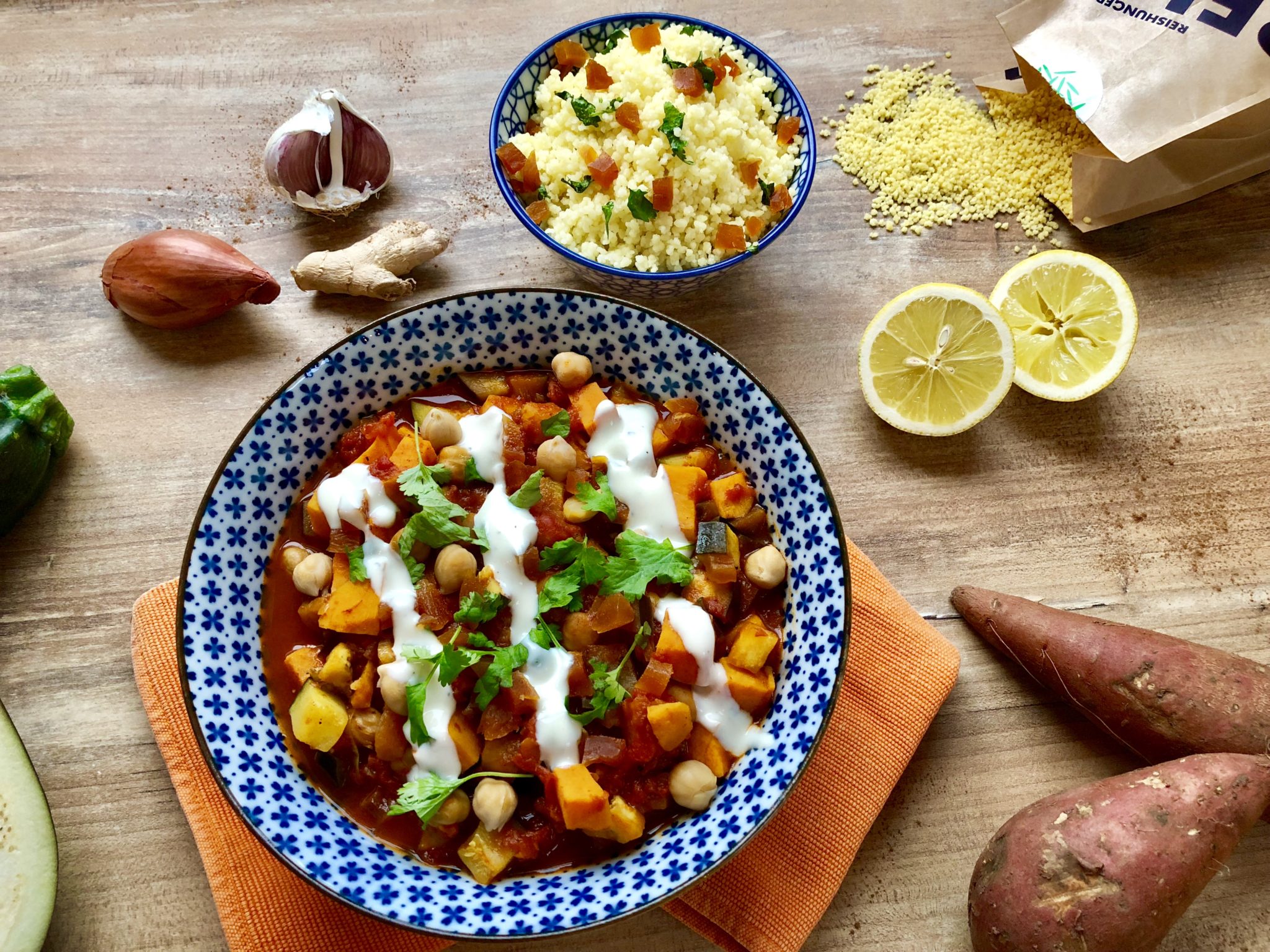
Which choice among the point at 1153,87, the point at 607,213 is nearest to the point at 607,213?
the point at 607,213

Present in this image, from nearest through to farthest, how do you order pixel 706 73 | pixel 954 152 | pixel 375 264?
pixel 706 73, pixel 375 264, pixel 954 152

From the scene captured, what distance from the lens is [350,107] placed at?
3.12 m

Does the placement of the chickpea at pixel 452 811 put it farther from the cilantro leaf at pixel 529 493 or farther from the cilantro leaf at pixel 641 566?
the cilantro leaf at pixel 529 493

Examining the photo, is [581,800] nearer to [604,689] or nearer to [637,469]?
[604,689]

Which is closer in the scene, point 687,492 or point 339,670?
point 339,670

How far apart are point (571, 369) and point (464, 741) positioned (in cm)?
103

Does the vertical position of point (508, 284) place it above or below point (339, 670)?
above

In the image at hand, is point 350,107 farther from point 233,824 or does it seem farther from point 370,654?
point 233,824

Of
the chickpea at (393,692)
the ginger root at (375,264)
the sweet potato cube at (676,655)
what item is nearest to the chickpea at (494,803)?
the chickpea at (393,692)

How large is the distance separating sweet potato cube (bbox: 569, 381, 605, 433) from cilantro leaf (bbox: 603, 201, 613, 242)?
1.66 feet

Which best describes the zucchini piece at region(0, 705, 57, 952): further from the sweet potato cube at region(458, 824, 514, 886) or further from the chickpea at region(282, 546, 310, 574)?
the sweet potato cube at region(458, 824, 514, 886)

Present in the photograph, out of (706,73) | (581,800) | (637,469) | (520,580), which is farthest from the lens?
(706,73)

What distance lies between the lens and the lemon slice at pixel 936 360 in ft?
9.82

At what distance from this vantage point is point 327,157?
A: 3119mm
